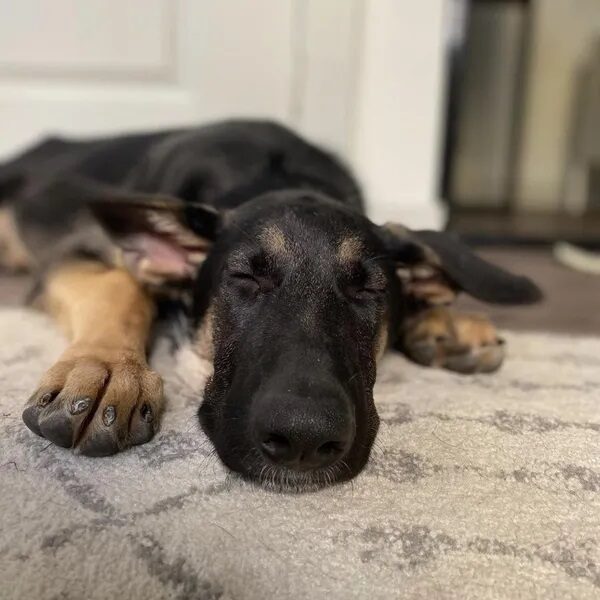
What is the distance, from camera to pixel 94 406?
47.1 inches

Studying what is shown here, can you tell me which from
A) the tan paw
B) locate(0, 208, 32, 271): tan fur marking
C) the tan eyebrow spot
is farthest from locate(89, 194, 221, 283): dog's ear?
locate(0, 208, 32, 271): tan fur marking

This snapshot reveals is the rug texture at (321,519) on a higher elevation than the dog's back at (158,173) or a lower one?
lower

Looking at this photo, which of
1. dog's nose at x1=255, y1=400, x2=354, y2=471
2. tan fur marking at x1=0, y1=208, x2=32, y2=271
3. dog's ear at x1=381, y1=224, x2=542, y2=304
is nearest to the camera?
dog's nose at x1=255, y1=400, x2=354, y2=471

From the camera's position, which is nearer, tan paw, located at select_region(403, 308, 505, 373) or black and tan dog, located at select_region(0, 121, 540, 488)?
black and tan dog, located at select_region(0, 121, 540, 488)

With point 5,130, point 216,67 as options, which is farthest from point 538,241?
point 5,130

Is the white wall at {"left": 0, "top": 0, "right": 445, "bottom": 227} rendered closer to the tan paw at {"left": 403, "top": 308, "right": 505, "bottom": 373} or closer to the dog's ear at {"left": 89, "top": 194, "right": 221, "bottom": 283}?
the tan paw at {"left": 403, "top": 308, "right": 505, "bottom": 373}

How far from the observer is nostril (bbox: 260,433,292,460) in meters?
1.12

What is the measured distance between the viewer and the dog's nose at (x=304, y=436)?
3.61 ft

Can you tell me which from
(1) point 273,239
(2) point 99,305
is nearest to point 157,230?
(2) point 99,305

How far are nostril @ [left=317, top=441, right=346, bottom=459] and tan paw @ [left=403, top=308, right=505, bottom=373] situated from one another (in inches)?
29.2

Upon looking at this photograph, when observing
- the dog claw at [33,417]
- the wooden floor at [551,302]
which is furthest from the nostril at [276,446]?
the wooden floor at [551,302]

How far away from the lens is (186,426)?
1333 mm

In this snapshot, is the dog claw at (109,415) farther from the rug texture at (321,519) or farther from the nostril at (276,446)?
the nostril at (276,446)

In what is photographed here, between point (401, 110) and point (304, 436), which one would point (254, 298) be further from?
point (401, 110)
